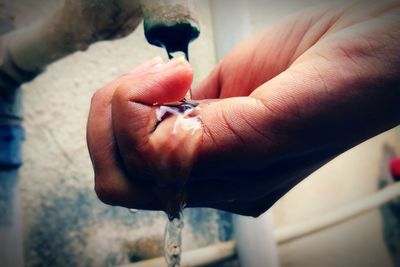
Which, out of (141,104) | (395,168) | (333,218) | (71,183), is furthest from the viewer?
(395,168)

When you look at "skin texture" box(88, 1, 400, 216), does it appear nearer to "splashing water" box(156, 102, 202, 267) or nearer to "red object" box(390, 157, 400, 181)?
"splashing water" box(156, 102, 202, 267)

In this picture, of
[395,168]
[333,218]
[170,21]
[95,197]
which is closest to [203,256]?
A: [95,197]

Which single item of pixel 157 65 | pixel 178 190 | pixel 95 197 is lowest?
pixel 95 197

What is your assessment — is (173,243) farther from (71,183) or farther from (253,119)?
(71,183)

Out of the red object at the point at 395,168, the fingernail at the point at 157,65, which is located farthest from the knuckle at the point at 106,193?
the red object at the point at 395,168

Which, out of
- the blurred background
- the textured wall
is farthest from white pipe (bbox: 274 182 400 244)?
the textured wall

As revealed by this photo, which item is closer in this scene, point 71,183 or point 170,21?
point 170,21
